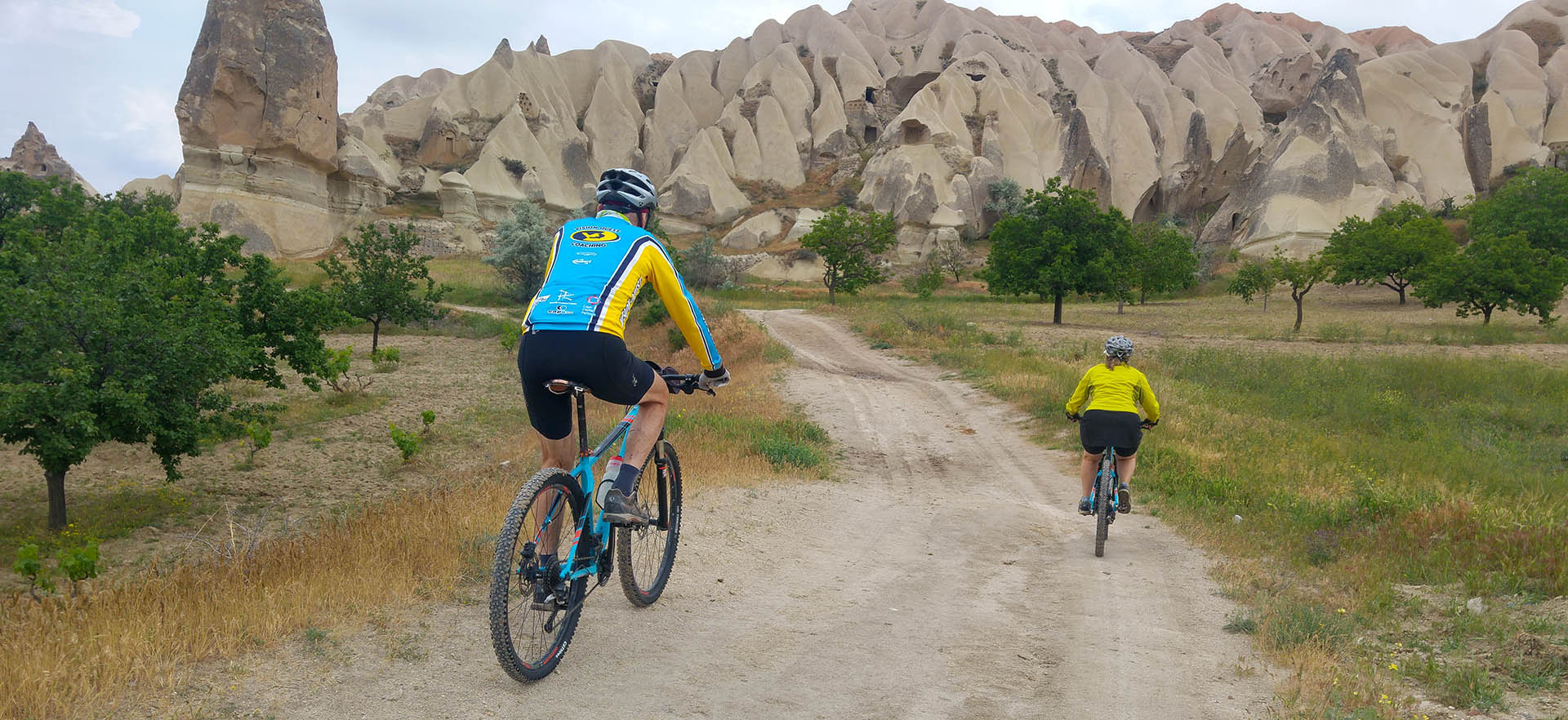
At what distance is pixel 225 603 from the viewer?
14.3ft

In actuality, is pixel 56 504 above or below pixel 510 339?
below

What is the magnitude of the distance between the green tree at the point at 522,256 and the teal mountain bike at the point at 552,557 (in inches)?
1506

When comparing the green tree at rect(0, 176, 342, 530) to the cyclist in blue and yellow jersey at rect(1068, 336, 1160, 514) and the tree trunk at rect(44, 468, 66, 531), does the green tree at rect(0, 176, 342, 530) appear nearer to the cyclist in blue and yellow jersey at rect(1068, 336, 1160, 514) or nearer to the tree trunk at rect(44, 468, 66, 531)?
the tree trunk at rect(44, 468, 66, 531)

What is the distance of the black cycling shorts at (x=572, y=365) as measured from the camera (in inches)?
152

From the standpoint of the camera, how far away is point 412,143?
7425cm

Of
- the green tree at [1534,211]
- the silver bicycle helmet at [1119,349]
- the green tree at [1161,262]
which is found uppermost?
the green tree at [1534,211]

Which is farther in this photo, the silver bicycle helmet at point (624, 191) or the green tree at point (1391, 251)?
the green tree at point (1391, 251)

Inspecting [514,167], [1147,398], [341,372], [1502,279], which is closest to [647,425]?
[1147,398]

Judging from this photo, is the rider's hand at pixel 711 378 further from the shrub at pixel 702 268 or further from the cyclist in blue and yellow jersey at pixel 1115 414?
the shrub at pixel 702 268

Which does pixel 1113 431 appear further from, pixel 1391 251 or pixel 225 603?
pixel 1391 251

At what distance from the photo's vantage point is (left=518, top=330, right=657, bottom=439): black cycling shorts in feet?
12.7

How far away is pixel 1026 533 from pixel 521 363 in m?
5.82

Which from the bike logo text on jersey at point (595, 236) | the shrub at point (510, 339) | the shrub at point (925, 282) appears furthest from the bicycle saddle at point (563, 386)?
the shrub at point (925, 282)

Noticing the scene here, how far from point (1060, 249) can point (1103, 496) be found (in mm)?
31319
